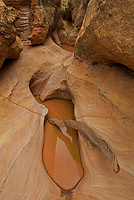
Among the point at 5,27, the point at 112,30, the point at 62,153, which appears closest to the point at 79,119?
the point at 62,153

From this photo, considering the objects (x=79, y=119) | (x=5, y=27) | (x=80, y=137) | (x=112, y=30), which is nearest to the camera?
(x=112, y=30)

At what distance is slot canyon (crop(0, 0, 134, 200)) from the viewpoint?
57.7 inches

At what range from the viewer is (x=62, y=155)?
210cm

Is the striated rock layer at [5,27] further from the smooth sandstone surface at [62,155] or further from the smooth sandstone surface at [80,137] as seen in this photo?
the smooth sandstone surface at [62,155]

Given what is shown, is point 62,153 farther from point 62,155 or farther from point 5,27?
point 5,27

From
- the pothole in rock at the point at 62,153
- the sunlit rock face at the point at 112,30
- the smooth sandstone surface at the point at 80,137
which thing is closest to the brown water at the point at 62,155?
the pothole in rock at the point at 62,153

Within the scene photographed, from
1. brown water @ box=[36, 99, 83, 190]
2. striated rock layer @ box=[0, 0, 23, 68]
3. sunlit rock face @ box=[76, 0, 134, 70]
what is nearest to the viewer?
sunlit rock face @ box=[76, 0, 134, 70]

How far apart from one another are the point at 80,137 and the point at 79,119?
1.18 ft

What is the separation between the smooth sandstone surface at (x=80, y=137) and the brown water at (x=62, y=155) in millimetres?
118

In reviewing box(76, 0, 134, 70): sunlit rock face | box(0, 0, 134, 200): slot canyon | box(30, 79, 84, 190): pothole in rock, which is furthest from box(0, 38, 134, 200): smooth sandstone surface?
box(76, 0, 134, 70): sunlit rock face

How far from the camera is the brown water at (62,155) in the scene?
181 cm

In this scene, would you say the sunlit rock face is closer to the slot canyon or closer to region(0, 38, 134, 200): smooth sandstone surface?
the slot canyon

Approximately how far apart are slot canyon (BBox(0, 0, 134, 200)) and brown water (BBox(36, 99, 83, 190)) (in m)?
0.01

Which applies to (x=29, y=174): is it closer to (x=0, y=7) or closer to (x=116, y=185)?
(x=116, y=185)
